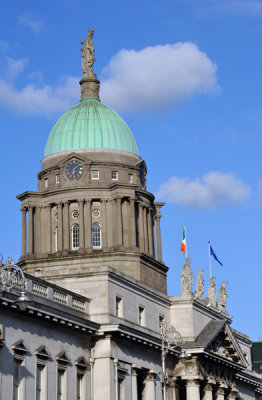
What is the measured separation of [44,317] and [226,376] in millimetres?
32945

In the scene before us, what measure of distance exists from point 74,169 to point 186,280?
1857cm

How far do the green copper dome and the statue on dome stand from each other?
456cm

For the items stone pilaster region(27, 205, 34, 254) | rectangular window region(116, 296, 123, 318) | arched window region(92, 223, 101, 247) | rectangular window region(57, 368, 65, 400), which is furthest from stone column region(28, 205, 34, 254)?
rectangular window region(57, 368, 65, 400)

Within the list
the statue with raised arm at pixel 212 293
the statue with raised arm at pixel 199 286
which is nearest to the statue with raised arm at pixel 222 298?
the statue with raised arm at pixel 212 293

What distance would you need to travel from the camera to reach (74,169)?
285 ft

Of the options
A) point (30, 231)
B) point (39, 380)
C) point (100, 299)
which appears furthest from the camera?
point (30, 231)

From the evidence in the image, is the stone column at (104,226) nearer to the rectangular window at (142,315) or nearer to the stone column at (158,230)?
the stone column at (158,230)

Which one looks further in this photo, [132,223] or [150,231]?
[150,231]

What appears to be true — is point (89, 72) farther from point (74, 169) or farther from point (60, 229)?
point (60, 229)

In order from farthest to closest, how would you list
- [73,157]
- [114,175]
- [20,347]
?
[114,175] → [73,157] → [20,347]

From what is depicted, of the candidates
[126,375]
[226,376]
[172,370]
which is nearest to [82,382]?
[126,375]

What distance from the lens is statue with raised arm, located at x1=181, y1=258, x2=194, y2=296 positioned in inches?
2955

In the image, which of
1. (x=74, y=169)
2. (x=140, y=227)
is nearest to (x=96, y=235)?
(x=140, y=227)

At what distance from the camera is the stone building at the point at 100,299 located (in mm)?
52875
